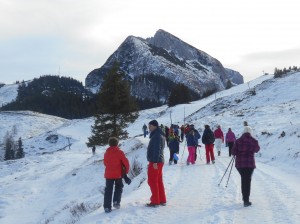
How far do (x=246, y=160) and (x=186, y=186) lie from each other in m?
3.91

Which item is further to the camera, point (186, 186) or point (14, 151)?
point (14, 151)

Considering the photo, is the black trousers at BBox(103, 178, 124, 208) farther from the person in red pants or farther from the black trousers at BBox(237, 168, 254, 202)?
the black trousers at BBox(237, 168, 254, 202)

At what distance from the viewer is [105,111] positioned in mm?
38906

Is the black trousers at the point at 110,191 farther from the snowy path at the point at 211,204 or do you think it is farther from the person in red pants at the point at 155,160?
the person in red pants at the point at 155,160

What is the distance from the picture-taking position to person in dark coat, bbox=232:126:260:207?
9842mm

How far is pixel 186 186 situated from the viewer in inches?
528

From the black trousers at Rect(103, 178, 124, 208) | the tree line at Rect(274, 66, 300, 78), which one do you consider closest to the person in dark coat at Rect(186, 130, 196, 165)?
the black trousers at Rect(103, 178, 124, 208)

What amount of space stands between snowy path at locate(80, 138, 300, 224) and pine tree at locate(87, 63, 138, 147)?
2444cm

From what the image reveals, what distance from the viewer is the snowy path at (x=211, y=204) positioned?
8.95 m

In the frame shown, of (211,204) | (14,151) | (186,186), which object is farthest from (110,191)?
(14,151)

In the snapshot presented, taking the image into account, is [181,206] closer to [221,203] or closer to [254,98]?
[221,203]

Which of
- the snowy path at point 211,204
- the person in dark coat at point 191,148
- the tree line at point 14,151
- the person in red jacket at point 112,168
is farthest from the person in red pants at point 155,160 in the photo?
the tree line at point 14,151

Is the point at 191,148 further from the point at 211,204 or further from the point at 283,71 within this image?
the point at 283,71

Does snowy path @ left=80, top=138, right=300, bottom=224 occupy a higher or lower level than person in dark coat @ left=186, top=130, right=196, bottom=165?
lower
